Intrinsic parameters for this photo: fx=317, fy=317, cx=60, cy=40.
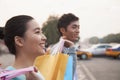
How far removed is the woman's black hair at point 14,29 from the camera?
2023mm

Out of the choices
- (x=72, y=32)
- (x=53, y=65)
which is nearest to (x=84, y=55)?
(x=72, y=32)

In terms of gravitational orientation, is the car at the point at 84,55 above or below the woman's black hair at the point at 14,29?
below

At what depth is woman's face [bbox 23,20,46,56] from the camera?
200 cm

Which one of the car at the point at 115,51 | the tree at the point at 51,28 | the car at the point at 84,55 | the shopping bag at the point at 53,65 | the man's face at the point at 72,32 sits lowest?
the car at the point at 84,55

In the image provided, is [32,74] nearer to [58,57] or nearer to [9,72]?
[9,72]

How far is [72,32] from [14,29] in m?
1.28

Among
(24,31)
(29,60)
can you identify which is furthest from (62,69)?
(24,31)

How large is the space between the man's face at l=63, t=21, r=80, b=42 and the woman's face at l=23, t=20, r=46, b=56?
45.9 inches

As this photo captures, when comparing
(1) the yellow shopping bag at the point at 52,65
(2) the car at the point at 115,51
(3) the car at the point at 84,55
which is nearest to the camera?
(1) the yellow shopping bag at the point at 52,65

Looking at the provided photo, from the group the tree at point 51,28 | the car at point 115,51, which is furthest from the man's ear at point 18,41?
the tree at point 51,28

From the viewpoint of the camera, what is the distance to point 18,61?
202 centimetres

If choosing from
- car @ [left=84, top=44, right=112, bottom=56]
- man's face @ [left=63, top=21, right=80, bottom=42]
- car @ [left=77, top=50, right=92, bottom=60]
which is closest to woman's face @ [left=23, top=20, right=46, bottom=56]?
man's face @ [left=63, top=21, right=80, bottom=42]

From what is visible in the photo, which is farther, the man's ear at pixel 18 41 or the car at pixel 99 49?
the car at pixel 99 49

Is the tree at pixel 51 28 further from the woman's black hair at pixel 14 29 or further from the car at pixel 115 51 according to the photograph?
the woman's black hair at pixel 14 29
